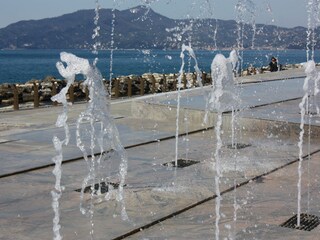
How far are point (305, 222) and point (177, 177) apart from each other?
2.42 meters

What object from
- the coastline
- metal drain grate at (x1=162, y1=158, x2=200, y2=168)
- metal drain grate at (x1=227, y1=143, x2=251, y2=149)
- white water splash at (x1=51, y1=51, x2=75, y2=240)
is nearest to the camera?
white water splash at (x1=51, y1=51, x2=75, y2=240)

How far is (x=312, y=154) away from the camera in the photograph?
9.57 m

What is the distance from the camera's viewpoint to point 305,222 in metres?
5.93

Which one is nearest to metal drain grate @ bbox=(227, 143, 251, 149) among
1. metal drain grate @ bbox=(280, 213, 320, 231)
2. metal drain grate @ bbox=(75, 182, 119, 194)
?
metal drain grate @ bbox=(75, 182, 119, 194)

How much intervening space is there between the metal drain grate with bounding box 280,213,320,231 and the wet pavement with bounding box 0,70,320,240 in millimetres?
90

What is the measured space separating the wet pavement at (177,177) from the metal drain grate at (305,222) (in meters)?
0.09

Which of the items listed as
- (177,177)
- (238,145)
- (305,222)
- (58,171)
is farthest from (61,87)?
(305,222)

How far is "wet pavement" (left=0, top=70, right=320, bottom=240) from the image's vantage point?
5715 mm

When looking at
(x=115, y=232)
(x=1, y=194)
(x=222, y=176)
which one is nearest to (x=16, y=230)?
(x=115, y=232)

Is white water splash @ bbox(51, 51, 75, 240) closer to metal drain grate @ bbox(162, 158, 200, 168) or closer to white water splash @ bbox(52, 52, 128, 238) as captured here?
white water splash @ bbox(52, 52, 128, 238)

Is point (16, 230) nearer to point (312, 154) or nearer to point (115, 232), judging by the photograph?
point (115, 232)

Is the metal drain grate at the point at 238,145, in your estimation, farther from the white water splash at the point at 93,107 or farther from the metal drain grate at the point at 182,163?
the white water splash at the point at 93,107

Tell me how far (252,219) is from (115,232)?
153cm

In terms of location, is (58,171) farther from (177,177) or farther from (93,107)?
(177,177)
